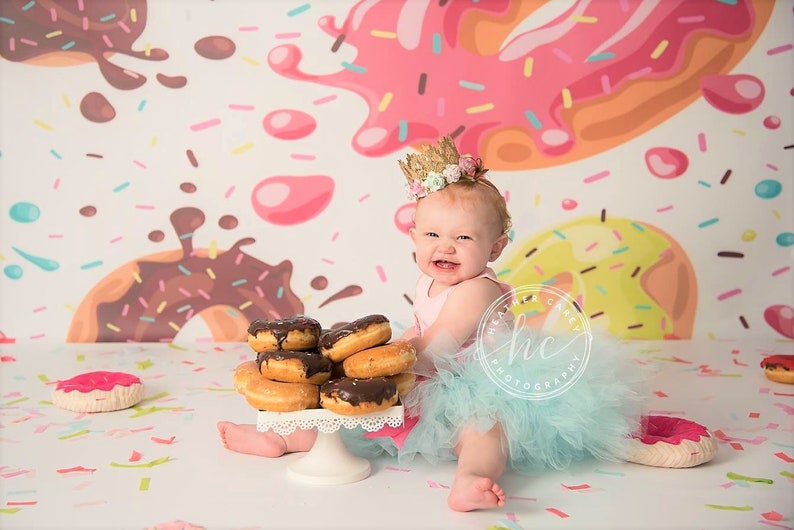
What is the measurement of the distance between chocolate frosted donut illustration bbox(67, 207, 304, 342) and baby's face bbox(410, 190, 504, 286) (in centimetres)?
119

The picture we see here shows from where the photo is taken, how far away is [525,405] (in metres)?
1.60

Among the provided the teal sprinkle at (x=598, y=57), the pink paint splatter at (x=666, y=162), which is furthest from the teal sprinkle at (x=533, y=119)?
the pink paint splatter at (x=666, y=162)

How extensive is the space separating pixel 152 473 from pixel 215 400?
0.55m

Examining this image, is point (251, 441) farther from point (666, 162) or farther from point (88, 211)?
point (666, 162)

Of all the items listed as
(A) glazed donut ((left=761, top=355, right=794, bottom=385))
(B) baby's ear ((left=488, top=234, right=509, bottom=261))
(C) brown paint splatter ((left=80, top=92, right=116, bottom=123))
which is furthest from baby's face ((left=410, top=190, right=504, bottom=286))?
(C) brown paint splatter ((left=80, top=92, right=116, bottom=123))

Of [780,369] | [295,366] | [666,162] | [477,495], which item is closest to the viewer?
[477,495]

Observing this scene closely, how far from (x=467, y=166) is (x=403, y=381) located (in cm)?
52

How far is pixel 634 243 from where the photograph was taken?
2.91m

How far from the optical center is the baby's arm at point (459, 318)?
1.75 meters

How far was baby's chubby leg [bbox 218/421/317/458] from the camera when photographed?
1.73m

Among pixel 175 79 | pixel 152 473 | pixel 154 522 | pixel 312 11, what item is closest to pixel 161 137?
pixel 175 79

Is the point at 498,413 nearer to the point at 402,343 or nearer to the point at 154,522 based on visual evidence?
the point at 402,343

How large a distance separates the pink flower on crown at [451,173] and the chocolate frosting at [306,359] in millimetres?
508

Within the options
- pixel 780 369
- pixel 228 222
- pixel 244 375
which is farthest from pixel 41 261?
pixel 780 369
